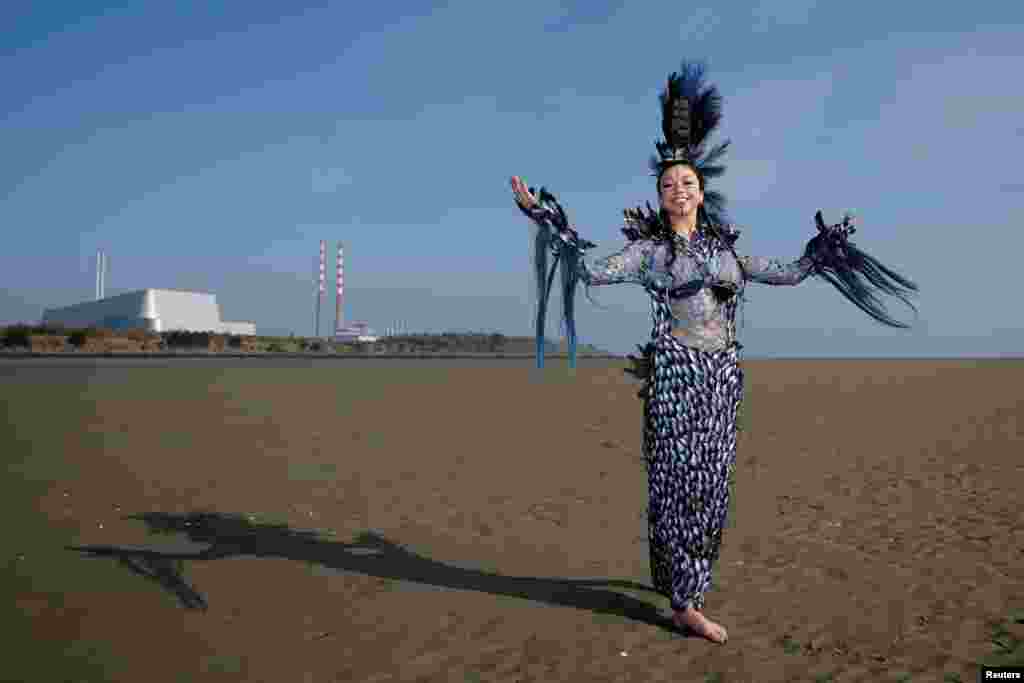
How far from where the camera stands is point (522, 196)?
518cm

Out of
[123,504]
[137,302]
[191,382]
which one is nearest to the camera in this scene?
[123,504]

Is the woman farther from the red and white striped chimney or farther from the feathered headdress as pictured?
the red and white striped chimney

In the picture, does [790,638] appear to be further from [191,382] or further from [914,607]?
[191,382]

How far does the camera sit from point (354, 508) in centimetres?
862

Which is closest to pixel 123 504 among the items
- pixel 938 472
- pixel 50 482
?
pixel 50 482

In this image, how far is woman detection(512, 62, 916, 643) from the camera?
4.75m

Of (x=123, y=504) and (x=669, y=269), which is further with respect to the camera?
(x=123, y=504)

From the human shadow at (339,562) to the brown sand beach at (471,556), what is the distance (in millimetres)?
31

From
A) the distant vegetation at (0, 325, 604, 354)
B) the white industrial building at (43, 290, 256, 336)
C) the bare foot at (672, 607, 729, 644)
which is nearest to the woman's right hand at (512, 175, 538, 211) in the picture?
the bare foot at (672, 607, 729, 644)

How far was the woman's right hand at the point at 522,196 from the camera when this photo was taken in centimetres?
518

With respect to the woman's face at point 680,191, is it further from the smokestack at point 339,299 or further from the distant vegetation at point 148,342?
the smokestack at point 339,299

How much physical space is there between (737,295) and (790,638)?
83.5 inches

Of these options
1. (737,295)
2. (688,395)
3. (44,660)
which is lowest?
(44,660)

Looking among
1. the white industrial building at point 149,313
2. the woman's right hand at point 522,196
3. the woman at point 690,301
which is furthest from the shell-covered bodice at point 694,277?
the white industrial building at point 149,313
